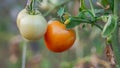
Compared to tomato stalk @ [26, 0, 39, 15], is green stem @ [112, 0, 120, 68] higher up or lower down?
lower down

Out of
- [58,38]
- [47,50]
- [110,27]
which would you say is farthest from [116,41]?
[47,50]

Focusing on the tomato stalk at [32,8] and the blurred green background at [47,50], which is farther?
the blurred green background at [47,50]

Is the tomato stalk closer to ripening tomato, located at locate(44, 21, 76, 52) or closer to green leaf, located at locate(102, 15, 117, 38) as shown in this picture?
ripening tomato, located at locate(44, 21, 76, 52)

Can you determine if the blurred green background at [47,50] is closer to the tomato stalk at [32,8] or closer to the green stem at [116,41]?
the tomato stalk at [32,8]

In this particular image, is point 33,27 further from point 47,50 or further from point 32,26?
point 47,50

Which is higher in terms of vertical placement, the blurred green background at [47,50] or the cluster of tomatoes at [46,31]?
the cluster of tomatoes at [46,31]

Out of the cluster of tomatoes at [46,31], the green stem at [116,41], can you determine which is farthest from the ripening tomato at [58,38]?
the green stem at [116,41]

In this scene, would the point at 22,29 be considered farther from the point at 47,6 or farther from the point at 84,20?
the point at 47,6

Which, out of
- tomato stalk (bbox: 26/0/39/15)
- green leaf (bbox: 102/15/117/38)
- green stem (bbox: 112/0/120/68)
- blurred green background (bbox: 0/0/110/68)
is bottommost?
blurred green background (bbox: 0/0/110/68)

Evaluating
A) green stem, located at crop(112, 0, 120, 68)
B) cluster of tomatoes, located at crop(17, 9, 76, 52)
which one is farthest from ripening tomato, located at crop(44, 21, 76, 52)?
green stem, located at crop(112, 0, 120, 68)
